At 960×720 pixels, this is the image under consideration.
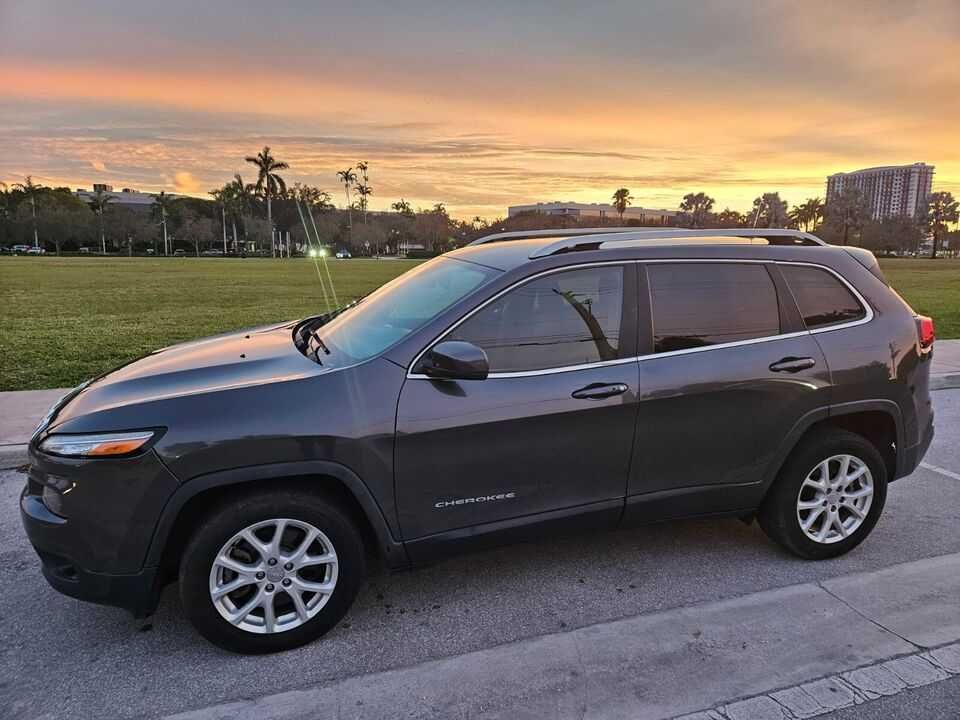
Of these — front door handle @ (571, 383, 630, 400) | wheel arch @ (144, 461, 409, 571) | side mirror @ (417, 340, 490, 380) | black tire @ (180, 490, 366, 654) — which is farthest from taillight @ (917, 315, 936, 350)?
black tire @ (180, 490, 366, 654)

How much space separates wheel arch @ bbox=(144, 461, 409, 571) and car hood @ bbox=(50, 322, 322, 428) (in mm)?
379

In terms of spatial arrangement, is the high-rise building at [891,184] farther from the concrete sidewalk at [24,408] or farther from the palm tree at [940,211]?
the concrete sidewalk at [24,408]

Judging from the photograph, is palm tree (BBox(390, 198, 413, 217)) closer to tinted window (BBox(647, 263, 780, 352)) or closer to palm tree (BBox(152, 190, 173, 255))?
palm tree (BBox(152, 190, 173, 255))

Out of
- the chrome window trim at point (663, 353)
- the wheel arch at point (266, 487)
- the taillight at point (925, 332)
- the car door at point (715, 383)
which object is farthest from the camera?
the taillight at point (925, 332)

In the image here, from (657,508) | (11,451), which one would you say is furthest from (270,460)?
(11,451)

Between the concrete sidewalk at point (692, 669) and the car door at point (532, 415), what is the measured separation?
58cm

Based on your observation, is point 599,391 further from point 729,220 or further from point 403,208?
point 403,208

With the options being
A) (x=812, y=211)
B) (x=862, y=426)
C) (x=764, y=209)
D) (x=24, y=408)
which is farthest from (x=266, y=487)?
(x=812, y=211)

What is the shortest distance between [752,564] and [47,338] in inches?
429

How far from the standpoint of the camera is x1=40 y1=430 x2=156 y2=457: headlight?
8.46 ft

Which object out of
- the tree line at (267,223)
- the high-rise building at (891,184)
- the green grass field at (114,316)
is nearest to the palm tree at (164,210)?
the tree line at (267,223)

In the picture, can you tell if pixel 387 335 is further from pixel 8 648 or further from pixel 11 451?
pixel 11 451

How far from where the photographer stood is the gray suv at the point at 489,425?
2656 mm

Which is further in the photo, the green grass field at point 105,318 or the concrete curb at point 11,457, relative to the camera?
the green grass field at point 105,318
